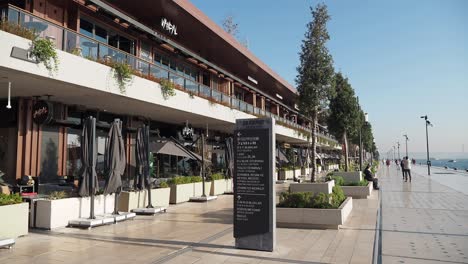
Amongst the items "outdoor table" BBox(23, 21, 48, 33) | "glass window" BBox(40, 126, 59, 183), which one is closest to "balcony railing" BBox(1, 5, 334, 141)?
"outdoor table" BBox(23, 21, 48, 33)

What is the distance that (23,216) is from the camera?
8.88 m

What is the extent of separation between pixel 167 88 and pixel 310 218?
8.07 meters

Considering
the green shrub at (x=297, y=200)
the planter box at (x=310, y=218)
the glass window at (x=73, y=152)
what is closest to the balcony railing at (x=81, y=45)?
the glass window at (x=73, y=152)

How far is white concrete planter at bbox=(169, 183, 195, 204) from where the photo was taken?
623 inches

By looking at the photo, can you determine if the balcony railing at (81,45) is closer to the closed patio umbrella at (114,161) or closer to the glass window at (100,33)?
the closed patio umbrella at (114,161)

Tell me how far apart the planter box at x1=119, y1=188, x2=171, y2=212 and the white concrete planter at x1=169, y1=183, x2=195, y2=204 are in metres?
1.15

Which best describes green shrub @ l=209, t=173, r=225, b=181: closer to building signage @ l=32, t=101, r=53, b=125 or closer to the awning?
the awning

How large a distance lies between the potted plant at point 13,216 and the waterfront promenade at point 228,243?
25 centimetres

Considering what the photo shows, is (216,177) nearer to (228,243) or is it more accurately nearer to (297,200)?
(297,200)

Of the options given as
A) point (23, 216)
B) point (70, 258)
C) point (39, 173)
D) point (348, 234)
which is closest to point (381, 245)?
point (348, 234)

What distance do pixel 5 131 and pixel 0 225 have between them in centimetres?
647

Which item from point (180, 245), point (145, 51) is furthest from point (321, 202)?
point (145, 51)

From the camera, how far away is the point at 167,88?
15539 mm

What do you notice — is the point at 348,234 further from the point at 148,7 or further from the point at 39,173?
the point at 148,7
